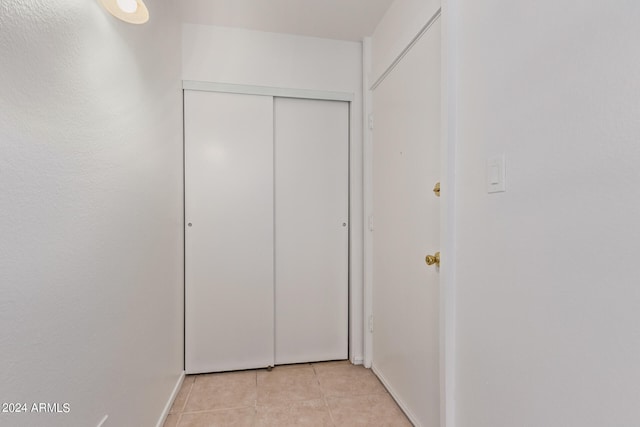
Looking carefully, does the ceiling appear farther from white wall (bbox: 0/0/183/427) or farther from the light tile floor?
the light tile floor

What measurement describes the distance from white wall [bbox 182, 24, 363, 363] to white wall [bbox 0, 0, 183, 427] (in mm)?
492

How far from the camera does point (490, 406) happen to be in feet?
3.26

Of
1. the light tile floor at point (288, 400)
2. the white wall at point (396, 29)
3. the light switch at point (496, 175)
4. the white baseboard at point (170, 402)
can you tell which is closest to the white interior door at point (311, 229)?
the light tile floor at point (288, 400)

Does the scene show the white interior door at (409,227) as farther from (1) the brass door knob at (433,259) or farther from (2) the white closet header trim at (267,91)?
(2) the white closet header trim at (267,91)

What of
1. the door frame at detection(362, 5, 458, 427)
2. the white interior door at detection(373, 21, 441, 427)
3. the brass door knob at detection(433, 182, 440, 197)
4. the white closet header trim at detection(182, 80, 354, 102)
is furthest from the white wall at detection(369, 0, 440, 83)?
the brass door knob at detection(433, 182, 440, 197)

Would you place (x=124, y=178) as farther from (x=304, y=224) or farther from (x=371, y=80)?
(x=371, y=80)

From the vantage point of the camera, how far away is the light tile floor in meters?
1.58

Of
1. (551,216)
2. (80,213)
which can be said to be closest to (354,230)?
(551,216)

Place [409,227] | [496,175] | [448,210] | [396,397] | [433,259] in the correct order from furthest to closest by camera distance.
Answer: [396,397], [409,227], [433,259], [448,210], [496,175]

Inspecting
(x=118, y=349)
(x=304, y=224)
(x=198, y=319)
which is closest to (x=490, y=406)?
(x=118, y=349)

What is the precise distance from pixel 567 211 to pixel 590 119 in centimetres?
22

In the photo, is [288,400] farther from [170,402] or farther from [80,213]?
[80,213]

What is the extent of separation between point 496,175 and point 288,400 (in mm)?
1672

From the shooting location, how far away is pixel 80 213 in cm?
86
